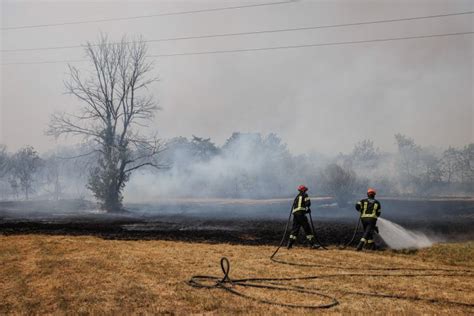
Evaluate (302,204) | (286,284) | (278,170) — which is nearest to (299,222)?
(302,204)

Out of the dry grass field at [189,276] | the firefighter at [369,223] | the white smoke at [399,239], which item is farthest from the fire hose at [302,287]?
the white smoke at [399,239]

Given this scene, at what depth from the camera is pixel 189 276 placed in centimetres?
856

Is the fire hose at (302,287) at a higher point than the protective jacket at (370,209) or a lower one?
lower

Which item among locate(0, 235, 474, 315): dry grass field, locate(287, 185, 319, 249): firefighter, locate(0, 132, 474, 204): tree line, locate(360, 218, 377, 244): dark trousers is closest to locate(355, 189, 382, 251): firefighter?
locate(360, 218, 377, 244): dark trousers

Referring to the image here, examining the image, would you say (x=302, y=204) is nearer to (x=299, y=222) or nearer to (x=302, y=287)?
(x=299, y=222)

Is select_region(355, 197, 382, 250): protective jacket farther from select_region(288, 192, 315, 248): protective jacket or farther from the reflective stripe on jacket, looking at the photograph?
select_region(288, 192, 315, 248): protective jacket

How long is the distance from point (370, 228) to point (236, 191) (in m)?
38.6

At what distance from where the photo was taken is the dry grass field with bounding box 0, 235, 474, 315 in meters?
6.43

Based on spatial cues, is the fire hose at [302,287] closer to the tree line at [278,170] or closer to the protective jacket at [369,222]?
the protective jacket at [369,222]

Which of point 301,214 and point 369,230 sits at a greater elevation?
point 301,214

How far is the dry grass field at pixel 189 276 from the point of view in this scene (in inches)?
253

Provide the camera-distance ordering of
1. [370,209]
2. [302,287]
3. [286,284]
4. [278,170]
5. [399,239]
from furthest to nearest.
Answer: [278,170], [399,239], [370,209], [286,284], [302,287]

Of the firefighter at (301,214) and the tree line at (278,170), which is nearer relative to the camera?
the firefighter at (301,214)

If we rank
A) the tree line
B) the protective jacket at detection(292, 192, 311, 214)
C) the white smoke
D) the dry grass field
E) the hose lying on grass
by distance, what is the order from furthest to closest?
the tree line → the white smoke → the protective jacket at detection(292, 192, 311, 214) → the hose lying on grass → the dry grass field
